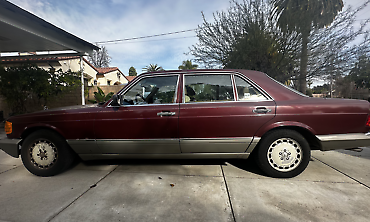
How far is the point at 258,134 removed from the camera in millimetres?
2436

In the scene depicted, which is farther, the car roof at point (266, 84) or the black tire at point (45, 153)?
the black tire at point (45, 153)

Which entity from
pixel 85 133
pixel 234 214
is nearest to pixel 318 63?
pixel 234 214

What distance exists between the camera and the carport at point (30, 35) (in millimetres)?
5316

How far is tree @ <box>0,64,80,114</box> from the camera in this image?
23.2ft

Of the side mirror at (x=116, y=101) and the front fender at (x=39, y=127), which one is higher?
the side mirror at (x=116, y=101)

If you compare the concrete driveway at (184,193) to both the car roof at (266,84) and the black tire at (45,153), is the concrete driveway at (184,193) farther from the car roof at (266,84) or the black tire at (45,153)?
the car roof at (266,84)

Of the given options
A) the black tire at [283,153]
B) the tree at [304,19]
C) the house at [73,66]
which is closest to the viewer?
the black tire at [283,153]

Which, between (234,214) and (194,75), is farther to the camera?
(194,75)

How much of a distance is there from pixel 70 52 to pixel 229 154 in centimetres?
1020

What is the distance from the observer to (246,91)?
8.40ft

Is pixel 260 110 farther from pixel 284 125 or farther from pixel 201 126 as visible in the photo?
pixel 201 126

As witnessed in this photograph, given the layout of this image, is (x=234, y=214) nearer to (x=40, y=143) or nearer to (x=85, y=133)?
(x=85, y=133)

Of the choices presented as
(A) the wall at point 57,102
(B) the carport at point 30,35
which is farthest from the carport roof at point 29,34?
(A) the wall at point 57,102

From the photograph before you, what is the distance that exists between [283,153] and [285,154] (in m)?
0.03
